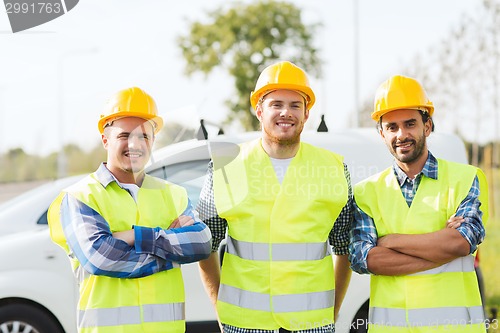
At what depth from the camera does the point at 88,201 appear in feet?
9.82

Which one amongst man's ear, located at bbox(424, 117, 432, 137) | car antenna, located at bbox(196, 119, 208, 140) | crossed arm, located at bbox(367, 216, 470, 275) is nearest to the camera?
crossed arm, located at bbox(367, 216, 470, 275)

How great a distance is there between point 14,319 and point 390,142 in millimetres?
3327

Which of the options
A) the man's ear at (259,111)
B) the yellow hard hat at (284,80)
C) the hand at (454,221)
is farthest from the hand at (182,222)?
the hand at (454,221)

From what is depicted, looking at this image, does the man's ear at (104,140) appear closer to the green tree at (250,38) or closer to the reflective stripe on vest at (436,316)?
the reflective stripe on vest at (436,316)

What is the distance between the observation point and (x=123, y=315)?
2.97 metres

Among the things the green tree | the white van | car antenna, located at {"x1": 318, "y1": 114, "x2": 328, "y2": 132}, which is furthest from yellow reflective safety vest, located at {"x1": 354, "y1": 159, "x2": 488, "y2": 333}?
the green tree

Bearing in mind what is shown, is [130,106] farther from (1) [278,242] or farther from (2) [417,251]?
(2) [417,251]

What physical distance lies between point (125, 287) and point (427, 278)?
146 cm

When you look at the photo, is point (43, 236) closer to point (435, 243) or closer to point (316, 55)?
point (435, 243)

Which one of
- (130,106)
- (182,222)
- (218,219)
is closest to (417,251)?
(218,219)

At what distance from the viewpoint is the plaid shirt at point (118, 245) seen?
9.55ft

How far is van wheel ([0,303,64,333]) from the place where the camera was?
16.3 feet

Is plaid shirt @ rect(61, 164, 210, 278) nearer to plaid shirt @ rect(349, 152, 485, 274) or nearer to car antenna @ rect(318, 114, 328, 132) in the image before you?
plaid shirt @ rect(349, 152, 485, 274)

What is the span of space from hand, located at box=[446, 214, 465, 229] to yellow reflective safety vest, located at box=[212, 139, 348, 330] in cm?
52
